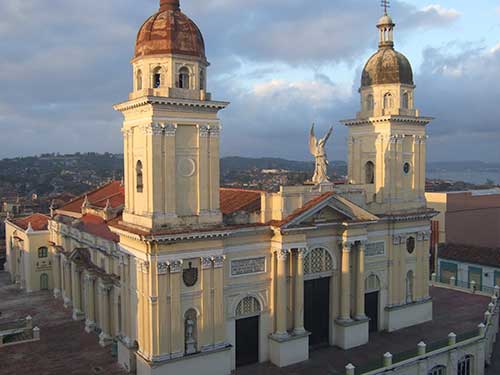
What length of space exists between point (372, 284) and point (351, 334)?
3486 millimetres

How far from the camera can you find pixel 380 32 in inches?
1161

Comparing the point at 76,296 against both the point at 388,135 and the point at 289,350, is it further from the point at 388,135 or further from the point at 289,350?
the point at 388,135

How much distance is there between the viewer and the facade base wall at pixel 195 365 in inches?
814

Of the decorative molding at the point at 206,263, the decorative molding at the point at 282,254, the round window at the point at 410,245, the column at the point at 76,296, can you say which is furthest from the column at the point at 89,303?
the round window at the point at 410,245

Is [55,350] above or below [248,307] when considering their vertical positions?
below

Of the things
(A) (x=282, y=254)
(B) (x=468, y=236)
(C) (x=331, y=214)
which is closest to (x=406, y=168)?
(C) (x=331, y=214)

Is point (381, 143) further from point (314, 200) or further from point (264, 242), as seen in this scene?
point (264, 242)

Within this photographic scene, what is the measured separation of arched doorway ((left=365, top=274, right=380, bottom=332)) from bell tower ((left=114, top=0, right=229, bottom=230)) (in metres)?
10.8

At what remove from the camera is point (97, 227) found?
28703mm

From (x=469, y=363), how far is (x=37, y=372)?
21.6 metres

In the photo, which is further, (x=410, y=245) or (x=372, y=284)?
(x=410, y=245)

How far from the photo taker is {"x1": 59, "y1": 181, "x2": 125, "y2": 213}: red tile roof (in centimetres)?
3294

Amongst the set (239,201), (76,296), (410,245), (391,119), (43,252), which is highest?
(391,119)

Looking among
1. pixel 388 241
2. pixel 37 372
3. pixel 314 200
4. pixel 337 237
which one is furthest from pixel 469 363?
pixel 37 372
